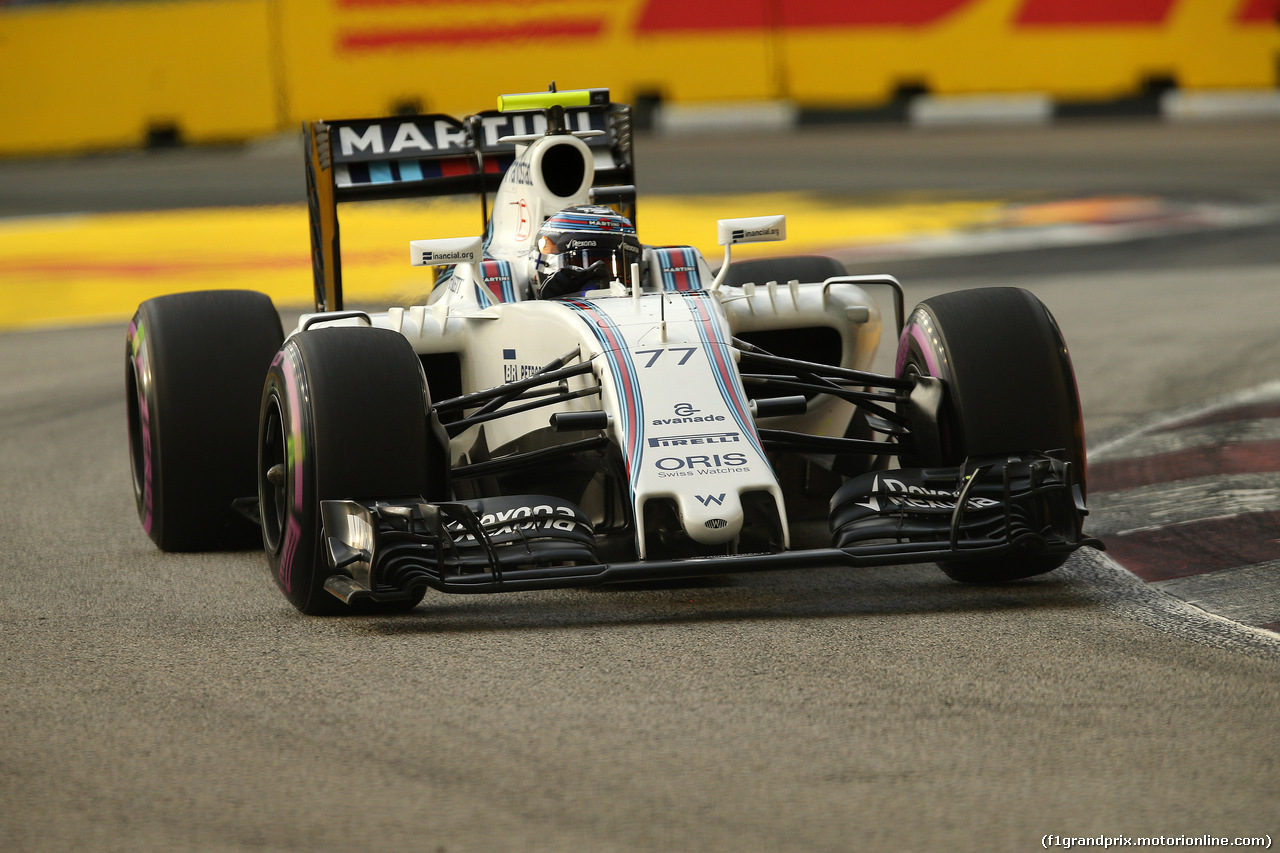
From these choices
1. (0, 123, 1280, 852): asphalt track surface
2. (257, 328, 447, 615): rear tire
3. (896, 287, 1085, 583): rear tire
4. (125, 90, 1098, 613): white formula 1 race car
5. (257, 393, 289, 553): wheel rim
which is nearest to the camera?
(0, 123, 1280, 852): asphalt track surface

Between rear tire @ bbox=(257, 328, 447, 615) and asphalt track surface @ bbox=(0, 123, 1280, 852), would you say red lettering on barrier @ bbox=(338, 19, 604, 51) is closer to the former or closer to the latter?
asphalt track surface @ bbox=(0, 123, 1280, 852)

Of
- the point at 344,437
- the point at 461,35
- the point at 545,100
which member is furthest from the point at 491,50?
the point at 344,437

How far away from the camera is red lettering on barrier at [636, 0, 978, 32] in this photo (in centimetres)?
2359

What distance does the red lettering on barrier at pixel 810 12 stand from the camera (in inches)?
929

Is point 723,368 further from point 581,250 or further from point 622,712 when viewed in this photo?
point 622,712

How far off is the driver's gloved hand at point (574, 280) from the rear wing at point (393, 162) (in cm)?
135

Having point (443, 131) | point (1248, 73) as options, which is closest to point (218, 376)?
point (443, 131)

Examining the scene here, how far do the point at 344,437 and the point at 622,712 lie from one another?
1437 mm

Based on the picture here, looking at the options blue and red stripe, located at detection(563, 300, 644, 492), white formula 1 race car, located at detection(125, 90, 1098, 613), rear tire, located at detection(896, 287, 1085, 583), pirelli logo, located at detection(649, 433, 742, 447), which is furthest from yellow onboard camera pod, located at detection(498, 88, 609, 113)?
pirelli logo, located at detection(649, 433, 742, 447)

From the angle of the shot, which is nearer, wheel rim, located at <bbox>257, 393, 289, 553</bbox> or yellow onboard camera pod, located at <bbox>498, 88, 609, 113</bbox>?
wheel rim, located at <bbox>257, 393, 289, 553</bbox>

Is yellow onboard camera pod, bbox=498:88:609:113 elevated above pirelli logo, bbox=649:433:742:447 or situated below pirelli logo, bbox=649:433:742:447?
above

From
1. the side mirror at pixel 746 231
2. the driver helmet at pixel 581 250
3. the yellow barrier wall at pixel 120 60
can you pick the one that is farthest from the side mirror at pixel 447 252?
the yellow barrier wall at pixel 120 60

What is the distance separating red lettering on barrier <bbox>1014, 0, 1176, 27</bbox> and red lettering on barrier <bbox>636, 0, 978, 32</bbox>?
980 millimetres

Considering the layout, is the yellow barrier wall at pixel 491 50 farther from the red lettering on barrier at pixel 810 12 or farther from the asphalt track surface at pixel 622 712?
the asphalt track surface at pixel 622 712
